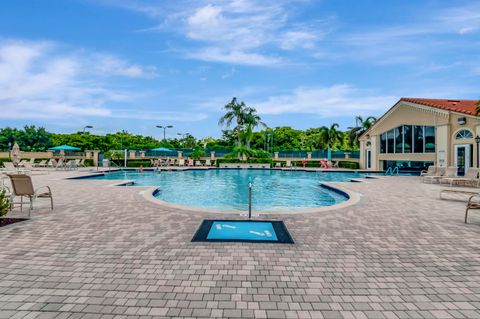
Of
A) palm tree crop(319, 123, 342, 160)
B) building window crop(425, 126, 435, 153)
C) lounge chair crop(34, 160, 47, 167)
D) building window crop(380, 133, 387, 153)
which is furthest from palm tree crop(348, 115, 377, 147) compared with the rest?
lounge chair crop(34, 160, 47, 167)

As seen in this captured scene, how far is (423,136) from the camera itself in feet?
67.6

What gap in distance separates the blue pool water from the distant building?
16.1 metres

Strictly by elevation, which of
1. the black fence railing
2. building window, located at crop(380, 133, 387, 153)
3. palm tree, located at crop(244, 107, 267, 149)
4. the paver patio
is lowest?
the paver patio

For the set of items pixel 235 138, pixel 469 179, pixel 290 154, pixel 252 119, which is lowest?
pixel 469 179

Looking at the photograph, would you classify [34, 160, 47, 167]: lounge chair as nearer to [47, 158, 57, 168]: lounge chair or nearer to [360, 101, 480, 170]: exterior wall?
[47, 158, 57, 168]: lounge chair

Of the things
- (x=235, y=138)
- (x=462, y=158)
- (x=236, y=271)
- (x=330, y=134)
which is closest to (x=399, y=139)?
(x=462, y=158)

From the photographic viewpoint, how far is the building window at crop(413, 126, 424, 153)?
68.2 ft

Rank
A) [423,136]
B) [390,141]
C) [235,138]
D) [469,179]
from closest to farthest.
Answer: [469,179] → [423,136] → [390,141] → [235,138]

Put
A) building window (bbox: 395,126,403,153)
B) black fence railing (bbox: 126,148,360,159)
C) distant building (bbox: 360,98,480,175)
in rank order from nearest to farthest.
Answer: distant building (bbox: 360,98,480,175), building window (bbox: 395,126,403,153), black fence railing (bbox: 126,148,360,159)

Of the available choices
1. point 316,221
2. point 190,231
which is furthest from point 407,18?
point 190,231

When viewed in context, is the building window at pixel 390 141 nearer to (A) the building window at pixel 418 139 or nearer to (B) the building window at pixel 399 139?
(B) the building window at pixel 399 139

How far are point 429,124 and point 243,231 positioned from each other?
66.2 feet

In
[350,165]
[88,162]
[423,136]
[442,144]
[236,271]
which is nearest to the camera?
[236,271]

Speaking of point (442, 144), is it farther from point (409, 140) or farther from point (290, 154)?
point (290, 154)
